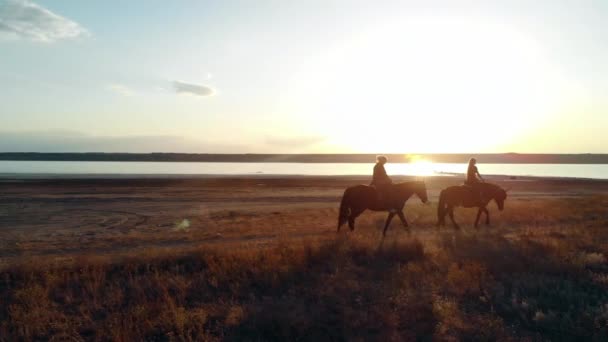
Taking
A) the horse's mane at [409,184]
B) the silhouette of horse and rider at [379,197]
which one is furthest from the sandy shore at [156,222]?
the horse's mane at [409,184]

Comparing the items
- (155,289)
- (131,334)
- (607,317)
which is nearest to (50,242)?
(155,289)

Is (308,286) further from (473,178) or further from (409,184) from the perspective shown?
(473,178)

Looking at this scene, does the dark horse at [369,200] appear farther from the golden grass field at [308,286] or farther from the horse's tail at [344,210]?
the golden grass field at [308,286]

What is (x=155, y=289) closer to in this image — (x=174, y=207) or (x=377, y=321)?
(x=377, y=321)

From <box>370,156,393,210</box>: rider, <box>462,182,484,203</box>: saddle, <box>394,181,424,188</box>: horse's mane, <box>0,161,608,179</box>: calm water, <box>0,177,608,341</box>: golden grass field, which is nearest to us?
<box>0,177,608,341</box>: golden grass field

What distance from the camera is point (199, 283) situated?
32.8 feet

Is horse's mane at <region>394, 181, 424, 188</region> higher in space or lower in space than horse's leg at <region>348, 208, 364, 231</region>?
higher

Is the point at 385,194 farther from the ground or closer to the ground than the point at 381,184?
closer to the ground

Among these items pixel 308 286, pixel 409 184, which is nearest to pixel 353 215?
pixel 409 184

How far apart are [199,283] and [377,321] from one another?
426 cm

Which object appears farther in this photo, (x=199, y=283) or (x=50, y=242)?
(x=50, y=242)

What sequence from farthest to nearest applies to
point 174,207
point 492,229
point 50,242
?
point 174,207 < point 492,229 < point 50,242

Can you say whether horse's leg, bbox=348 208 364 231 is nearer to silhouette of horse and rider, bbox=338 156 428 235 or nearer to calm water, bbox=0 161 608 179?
silhouette of horse and rider, bbox=338 156 428 235

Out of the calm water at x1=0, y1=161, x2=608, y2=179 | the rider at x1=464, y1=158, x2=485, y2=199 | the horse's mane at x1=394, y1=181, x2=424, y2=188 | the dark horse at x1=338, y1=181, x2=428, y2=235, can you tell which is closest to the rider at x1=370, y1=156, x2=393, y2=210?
the dark horse at x1=338, y1=181, x2=428, y2=235
